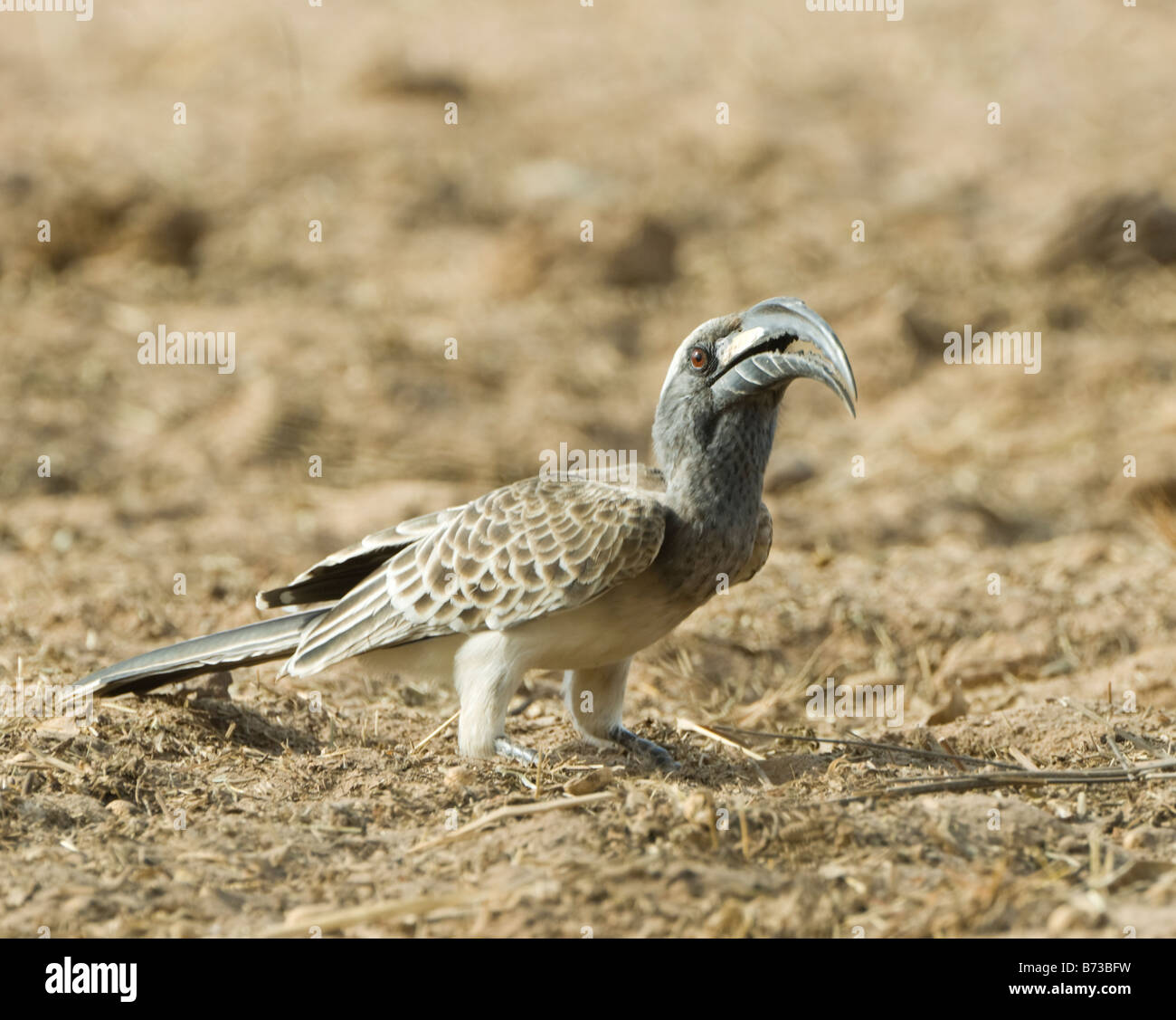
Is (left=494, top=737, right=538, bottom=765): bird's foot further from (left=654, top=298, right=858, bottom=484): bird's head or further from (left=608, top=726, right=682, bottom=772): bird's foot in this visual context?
(left=654, top=298, right=858, bottom=484): bird's head

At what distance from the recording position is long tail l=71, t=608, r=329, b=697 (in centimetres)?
532

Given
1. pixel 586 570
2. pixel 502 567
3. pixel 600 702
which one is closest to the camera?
pixel 586 570

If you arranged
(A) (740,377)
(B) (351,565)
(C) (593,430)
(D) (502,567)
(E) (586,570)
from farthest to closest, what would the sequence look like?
(C) (593,430)
(B) (351,565)
(D) (502,567)
(A) (740,377)
(E) (586,570)

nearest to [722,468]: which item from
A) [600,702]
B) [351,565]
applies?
[600,702]

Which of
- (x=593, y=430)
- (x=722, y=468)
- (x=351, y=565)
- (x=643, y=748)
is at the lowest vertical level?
(x=643, y=748)

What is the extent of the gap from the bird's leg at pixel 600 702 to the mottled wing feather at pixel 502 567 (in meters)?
0.57

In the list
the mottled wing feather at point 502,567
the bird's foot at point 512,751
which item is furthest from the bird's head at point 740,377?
the bird's foot at point 512,751

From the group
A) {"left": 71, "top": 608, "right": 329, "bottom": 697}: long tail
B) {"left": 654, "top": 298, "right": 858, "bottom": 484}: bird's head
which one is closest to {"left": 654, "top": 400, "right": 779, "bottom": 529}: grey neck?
{"left": 654, "top": 298, "right": 858, "bottom": 484}: bird's head

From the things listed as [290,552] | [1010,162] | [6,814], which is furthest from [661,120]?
[6,814]

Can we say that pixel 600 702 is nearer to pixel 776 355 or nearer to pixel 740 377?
pixel 740 377

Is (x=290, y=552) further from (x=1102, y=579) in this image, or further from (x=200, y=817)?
(x=1102, y=579)

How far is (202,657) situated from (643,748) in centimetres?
170

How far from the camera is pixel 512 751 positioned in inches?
199

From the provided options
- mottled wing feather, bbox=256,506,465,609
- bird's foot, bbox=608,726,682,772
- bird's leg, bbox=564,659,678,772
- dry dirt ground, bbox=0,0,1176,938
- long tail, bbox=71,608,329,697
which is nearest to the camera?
dry dirt ground, bbox=0,0,1176,938
